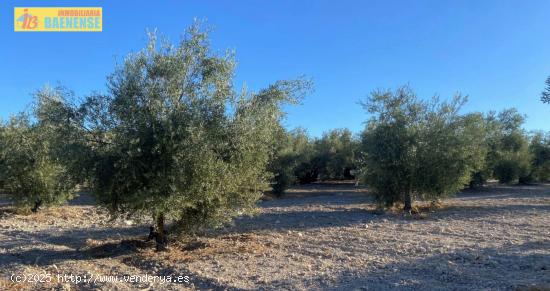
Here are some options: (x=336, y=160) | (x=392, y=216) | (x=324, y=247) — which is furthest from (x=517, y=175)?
(x=324, y=247)

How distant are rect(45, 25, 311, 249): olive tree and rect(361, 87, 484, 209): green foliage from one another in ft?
27.9

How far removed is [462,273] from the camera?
25.1ft

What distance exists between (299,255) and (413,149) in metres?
9.27

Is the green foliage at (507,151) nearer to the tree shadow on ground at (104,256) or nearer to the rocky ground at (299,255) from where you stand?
the rocky ground at (299,255)

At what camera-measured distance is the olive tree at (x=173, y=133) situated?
9.39m

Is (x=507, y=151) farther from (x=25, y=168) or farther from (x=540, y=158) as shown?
(x=25, y=168)

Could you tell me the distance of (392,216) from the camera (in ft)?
56.2

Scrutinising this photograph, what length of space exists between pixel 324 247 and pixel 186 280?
162 inches

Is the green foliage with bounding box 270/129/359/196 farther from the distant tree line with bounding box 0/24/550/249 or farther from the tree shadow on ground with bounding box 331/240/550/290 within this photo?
the tree shadow on ground with bounding box 331/240/550/290

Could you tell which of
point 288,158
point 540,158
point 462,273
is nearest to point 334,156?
point 288,158

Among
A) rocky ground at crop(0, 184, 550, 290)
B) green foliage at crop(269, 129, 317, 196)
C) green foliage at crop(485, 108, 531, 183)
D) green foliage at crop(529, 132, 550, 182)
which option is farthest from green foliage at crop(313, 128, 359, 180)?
rocky ground at crop(0, 184, 550, 290)

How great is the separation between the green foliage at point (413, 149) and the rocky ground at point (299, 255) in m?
2.12

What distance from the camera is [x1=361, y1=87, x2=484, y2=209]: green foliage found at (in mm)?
17562

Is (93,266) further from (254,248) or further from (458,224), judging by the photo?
(458,224)
